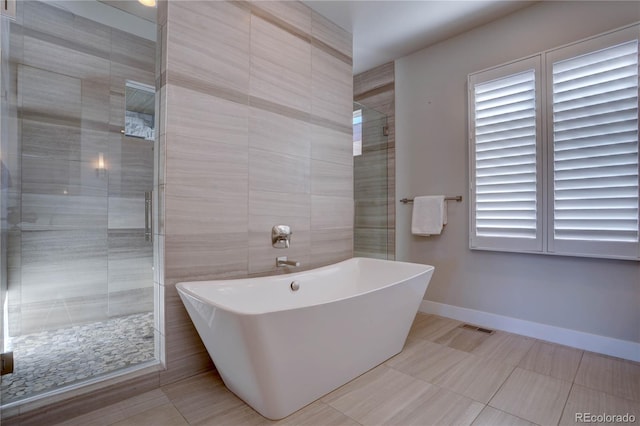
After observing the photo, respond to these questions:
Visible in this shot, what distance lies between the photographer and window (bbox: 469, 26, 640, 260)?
79.9 inches

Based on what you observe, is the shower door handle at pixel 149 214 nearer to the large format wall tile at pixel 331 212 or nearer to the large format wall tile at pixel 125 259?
the large format wall tile at pixel 125 259

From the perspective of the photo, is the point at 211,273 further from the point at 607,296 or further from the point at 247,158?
the point at 607,296

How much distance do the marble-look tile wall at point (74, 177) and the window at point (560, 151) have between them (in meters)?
2.68

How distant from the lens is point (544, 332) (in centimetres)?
238

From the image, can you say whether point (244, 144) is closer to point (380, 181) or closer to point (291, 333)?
point (291, 333)

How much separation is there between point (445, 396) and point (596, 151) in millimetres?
1947

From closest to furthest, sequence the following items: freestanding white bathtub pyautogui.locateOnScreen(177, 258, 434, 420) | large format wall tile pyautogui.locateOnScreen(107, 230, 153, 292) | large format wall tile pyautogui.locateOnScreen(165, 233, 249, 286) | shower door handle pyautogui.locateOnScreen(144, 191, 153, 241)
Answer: freestanding white bathtub pyautogui.locateOnScreen(177, 258, 434, 420)
large format wall tile pyautogui.locateOnScreen(165, 233, 249, 286)
shower door handle pyautogui.locateOnScreen(144, 191, 153, 241)
large format wall tile pyautogui.locateOnScreen(107, 230, 153, 292)

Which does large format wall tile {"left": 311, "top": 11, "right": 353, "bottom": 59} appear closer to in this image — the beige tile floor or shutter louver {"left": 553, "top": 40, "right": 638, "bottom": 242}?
shutter louver {"left": 553, "top": 40, "right": 638, "bottom": 242}

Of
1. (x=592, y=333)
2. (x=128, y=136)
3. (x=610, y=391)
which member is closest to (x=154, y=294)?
(x=128, y=136)

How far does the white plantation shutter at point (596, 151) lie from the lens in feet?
6.59

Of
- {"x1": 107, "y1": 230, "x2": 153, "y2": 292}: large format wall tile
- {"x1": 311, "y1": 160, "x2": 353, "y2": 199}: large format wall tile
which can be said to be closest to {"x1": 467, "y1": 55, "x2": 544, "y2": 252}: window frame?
{"x1": 311, "y1": 160, "x2": 353, "y2": 199}: large format wall tile

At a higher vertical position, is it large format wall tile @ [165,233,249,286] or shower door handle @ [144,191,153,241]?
shower door handle @ [144,191,153,241]

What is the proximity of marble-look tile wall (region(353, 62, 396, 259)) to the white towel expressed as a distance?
1.15ft

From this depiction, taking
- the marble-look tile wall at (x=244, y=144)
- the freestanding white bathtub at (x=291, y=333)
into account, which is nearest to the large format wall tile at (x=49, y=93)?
the marble-look tile wall at (x=244, y=144)
